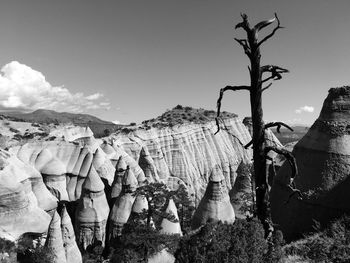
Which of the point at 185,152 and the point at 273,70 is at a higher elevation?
the point at 273,70

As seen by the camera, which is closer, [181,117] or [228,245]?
[228,245]

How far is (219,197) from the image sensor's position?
2444 cm

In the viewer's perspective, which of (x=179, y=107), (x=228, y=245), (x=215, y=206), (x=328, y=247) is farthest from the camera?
(x=179, y=107)

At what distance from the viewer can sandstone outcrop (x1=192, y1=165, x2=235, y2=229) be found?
2392 cm

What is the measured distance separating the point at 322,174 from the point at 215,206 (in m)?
10.6

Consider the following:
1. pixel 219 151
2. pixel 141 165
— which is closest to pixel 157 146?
pixel 141 165

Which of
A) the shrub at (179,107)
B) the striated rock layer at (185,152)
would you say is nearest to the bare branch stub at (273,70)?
the striated rock layer at (185,152)

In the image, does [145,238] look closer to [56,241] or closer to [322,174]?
[56,241]

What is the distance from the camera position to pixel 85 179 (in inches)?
1117

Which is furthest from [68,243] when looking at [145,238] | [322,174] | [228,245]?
[228,245]

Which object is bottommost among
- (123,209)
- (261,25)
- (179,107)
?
(123,209)

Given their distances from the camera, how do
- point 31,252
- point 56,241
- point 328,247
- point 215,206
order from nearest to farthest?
point 328,247 < point 56,241 < point 31,252 < point 215,206

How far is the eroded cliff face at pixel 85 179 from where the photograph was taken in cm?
2290

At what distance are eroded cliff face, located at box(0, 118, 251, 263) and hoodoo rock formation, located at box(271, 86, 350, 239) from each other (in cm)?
910
